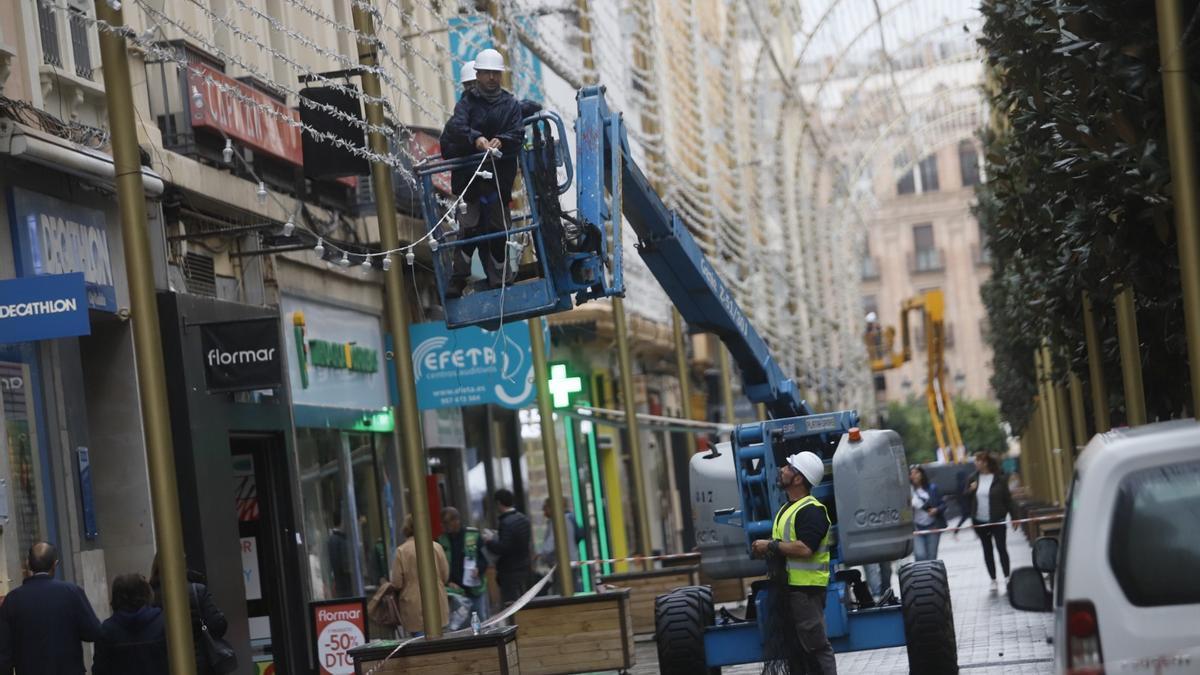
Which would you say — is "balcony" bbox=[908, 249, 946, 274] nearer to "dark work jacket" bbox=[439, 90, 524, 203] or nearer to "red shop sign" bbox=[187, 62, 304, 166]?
"red shop sign" bbox=[187, 62, 304, 166]

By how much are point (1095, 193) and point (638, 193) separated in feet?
11.3

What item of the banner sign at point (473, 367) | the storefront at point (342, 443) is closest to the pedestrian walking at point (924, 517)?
the storefront at point (342, 443)

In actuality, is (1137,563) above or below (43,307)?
below

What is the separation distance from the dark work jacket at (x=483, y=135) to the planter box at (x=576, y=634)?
17.7ft

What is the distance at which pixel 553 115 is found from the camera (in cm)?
1302

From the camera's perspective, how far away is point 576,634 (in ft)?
57.7

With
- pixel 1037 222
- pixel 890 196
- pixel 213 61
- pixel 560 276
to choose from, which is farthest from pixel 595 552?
pixel 890 196

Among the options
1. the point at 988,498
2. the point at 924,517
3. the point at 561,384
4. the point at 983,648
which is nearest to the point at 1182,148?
the point at 983,648

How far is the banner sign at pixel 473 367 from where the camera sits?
21.7 m

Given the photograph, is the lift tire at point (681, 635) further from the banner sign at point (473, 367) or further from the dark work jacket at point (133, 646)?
the banner sign at point (473, 367)

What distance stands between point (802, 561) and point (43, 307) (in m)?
4.75

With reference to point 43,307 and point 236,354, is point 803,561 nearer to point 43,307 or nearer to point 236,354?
point 43,307

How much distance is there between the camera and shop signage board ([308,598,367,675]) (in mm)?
16578

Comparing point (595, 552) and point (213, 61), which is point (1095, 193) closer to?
point (213, 61)
